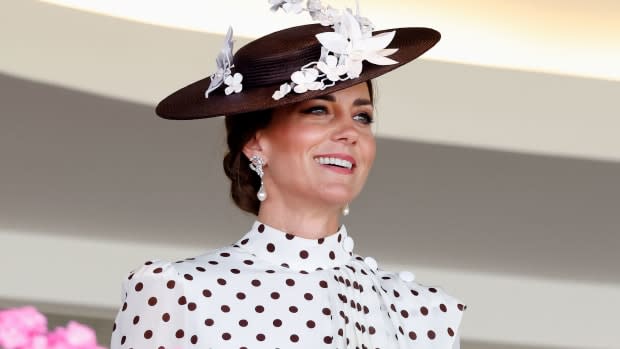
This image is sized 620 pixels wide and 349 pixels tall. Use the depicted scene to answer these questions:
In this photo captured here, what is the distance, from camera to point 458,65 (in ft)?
13.7

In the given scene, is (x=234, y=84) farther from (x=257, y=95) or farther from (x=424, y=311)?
(x=424, y=311)

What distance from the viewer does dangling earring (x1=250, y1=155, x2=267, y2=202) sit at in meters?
1.79

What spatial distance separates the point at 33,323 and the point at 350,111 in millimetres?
1189

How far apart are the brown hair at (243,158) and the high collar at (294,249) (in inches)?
3.3

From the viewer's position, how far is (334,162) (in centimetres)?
171

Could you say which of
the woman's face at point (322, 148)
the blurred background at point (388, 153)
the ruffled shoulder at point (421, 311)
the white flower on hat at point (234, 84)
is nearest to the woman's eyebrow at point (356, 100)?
the woman's face at point (322, 148)

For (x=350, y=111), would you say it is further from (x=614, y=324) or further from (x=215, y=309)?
(x=614, y=324)

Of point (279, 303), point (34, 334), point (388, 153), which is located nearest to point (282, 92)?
→ point (279, 303)

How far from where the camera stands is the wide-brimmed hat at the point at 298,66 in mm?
1721

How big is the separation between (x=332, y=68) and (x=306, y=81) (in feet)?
0.14

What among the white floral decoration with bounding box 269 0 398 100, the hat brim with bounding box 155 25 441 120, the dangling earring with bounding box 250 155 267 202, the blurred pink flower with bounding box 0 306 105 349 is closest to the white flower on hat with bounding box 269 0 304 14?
the white floral decoration with bounding box 269 0 398 100

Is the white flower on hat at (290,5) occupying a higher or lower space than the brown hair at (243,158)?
higher

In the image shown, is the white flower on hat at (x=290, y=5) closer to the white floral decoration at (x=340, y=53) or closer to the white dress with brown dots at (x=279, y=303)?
the white floral decoration at (x=340, y=53)

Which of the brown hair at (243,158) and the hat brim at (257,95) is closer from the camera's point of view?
the hat brim at (257,95)
